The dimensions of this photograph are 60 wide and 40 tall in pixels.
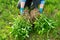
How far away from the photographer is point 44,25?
409 cm

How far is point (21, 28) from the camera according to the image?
159 inches

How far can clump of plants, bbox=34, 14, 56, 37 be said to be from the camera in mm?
4070

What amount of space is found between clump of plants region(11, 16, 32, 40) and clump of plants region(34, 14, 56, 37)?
0.49 feet

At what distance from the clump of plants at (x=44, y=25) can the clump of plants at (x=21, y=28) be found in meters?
0.15

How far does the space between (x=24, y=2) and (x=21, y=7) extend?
119 millimetres

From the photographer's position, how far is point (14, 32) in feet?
13.1

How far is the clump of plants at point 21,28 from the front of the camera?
3.98m

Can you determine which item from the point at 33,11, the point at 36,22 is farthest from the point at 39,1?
the point at 36,22

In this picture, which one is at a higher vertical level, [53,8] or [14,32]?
[53,8]

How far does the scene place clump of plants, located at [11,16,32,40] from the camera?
3.98 metres

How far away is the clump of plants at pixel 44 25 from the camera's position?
13.4ft

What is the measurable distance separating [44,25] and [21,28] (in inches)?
16.9

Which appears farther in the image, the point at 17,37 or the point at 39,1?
the point at 39,1

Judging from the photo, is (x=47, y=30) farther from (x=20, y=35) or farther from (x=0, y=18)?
(x=0, y=18)
